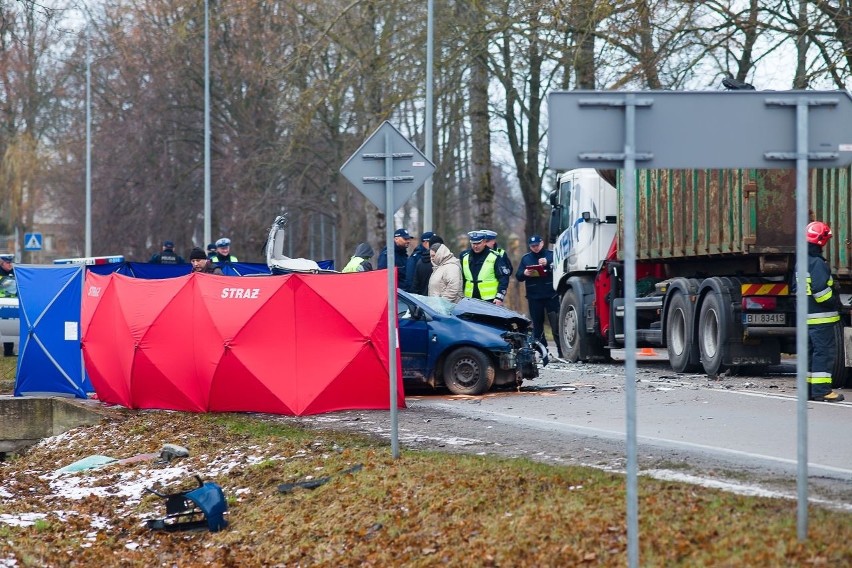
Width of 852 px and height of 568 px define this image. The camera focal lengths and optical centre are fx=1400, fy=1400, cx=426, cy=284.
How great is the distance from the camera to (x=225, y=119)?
4581 cm

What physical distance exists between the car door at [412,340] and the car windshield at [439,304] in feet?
0.87

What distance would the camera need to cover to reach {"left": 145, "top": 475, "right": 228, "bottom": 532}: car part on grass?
9195mm

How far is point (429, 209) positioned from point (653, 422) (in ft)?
56.1

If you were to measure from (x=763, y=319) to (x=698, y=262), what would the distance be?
9.30 feet

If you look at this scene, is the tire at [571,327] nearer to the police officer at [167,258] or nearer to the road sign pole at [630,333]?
the police officer at [167,258]

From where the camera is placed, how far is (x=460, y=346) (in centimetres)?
1520

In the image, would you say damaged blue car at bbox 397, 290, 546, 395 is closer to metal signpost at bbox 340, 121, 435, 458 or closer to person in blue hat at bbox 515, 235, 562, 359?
metal signpost at bbox 340, 121, 435, 458

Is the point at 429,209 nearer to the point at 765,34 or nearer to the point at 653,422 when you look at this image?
the point at 765,34

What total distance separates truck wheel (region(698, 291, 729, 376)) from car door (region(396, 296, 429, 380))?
12.8ft

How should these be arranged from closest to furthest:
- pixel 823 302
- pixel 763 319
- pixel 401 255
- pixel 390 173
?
pixel 390 173 → pixel 823 302 → pixel 763 319 → pixel 401 255

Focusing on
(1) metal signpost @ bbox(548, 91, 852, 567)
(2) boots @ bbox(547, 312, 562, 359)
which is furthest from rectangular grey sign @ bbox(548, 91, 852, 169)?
(2) boots @ bbox(547, 312, 562, 359)

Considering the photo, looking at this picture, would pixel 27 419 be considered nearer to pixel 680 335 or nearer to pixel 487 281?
pixel 487 281

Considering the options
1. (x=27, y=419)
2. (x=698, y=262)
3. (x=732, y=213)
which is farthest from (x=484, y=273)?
(x=27, y=419)

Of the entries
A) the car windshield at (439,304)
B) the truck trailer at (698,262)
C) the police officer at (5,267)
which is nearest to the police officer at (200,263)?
the car windshield at (439,304)
